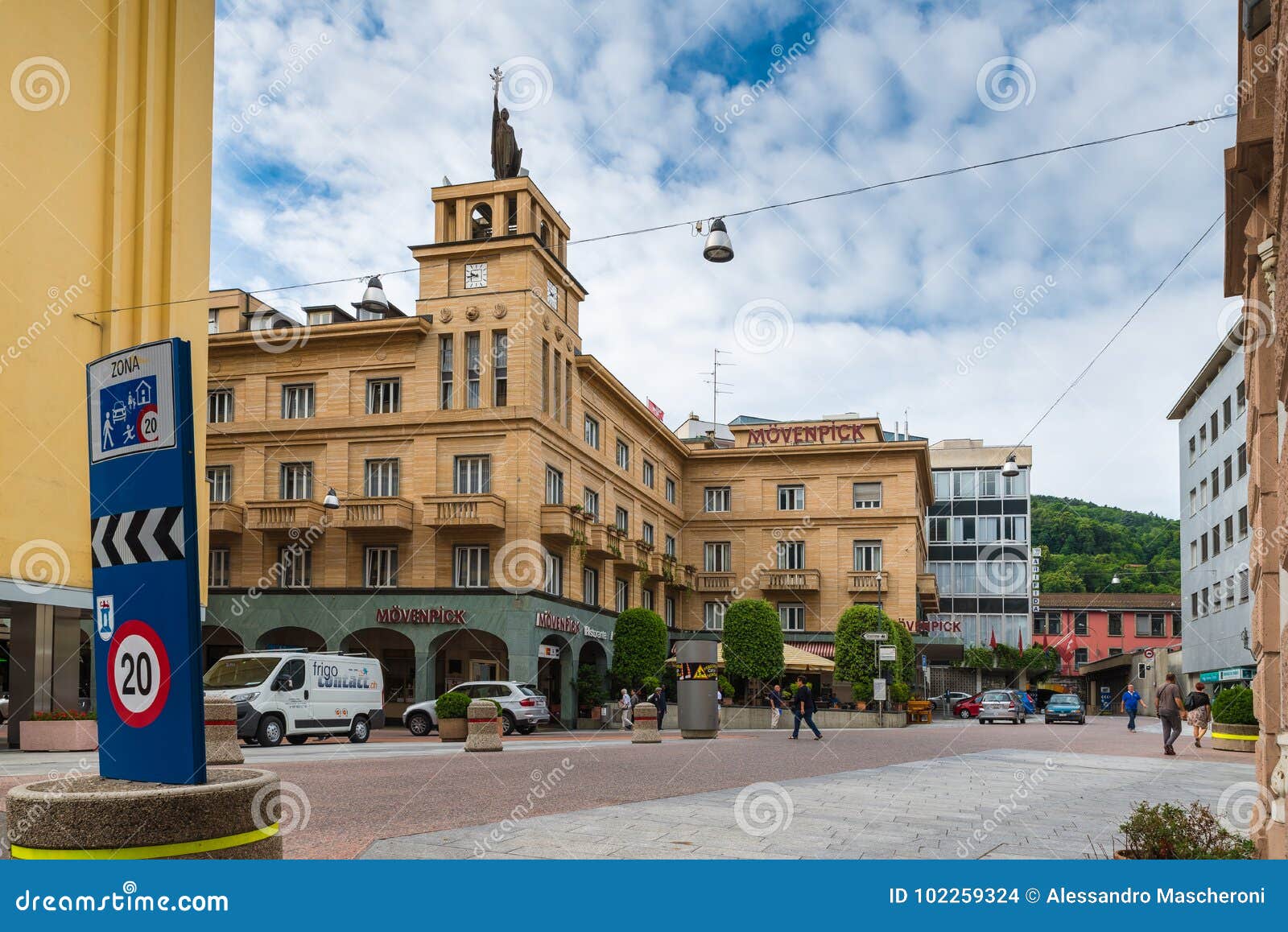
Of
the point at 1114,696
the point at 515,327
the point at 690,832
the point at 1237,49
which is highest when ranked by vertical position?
the point at 515,327

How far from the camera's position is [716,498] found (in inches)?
2370

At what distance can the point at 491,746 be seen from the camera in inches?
883

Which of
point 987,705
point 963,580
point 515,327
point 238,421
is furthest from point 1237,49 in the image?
point 963,580

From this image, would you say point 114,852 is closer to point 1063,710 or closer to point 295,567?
point 295,567

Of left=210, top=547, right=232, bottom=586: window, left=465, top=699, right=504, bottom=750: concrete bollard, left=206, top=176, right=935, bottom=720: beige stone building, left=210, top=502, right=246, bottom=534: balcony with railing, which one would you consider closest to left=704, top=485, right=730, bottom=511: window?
left=206, top=176, right=935, bottom=720: beige stone building

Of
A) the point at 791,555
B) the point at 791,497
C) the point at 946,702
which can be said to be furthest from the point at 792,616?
the point at 946,702

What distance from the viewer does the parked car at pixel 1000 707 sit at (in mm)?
50662

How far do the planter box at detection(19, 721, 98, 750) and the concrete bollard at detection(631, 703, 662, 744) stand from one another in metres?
12.3

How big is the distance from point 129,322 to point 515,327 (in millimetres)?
17564

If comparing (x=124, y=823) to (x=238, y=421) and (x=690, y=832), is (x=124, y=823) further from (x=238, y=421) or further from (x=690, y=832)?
(x=238, y=421)

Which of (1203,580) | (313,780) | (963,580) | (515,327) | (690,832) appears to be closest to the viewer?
(690,832)

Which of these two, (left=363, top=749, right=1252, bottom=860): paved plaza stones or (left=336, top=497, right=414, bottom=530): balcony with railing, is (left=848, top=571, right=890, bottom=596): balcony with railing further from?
(left=363, top=749, right=1252, bottom=860): paved plaza stones

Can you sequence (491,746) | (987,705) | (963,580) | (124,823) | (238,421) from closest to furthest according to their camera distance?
1. (124,823)
2. (491,746)
3. (238,421)
4. (987,705)
5. (963,580)

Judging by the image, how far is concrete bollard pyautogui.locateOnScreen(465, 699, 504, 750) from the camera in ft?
73.8
